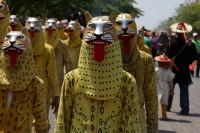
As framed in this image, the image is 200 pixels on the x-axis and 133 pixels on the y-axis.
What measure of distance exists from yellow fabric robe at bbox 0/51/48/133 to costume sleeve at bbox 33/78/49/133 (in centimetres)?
1

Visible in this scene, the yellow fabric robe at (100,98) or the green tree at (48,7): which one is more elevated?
the yellow fabric robe at (100,98)

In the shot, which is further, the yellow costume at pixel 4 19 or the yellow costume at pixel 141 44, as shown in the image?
the yellow costume at pixel 141 44

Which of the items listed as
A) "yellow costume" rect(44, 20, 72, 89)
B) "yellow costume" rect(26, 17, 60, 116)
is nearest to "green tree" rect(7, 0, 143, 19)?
"yellow costume" rect(44, 20, 72, 89)

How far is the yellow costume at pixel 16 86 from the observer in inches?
207

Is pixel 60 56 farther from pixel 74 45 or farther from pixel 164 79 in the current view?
pixel 164 79

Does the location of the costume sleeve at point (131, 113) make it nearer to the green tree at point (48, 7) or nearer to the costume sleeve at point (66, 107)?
Result: the costume sleeve at point (66, 107)

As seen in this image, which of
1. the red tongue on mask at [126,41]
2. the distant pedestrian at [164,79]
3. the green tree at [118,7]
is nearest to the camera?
the red tongue on mask at [126,41]

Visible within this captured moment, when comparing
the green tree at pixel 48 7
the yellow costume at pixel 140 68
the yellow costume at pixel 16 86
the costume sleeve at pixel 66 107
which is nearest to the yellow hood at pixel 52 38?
the yellow costume at pixel 140 68

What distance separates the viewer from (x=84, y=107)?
4613mm

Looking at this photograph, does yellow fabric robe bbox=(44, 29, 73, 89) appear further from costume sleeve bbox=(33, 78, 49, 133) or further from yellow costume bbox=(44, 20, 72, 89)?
costume sleeve bbox=(33, 78, 49, 133)

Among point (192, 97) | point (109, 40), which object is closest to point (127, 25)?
point (109, 40)

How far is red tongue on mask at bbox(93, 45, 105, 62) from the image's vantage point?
14.9ft

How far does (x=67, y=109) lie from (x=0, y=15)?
3498mm

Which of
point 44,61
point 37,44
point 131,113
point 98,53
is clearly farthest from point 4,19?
point 131,113
